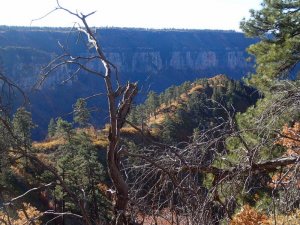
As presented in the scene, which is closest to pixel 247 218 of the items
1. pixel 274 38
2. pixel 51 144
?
pixel 274 38

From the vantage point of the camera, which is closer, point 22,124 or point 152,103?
point 22,124

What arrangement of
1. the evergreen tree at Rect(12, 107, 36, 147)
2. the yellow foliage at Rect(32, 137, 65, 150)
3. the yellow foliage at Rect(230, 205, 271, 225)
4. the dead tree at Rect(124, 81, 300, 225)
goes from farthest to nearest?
1. the yellow foliage at Rect(32, 137, 65, 150)
2. the yellow foliage at Rect(230, 205, 271, 225)
3. the dead tree at Rect(124, 81, 300, 225)
4. the evergreen tree at Rect(12, 107, 36, 147)

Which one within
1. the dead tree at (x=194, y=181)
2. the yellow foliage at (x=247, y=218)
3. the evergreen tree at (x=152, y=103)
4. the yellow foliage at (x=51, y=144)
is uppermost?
the dead tree at (x=194, y=181)

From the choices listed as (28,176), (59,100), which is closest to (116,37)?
(59,100)

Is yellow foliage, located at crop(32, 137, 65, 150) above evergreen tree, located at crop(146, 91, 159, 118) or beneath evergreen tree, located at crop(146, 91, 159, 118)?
beneath

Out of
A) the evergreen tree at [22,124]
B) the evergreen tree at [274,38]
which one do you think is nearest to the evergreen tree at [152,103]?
the evergreen tree at [22,124]

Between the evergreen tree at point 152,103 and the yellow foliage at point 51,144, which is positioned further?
the evergreen tree at point 152,103

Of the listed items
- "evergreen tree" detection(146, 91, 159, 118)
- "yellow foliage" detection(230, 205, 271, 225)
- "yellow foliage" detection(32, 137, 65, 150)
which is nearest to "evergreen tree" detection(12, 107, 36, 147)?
"yellow foliage" detection(230, 205, 271, 225)

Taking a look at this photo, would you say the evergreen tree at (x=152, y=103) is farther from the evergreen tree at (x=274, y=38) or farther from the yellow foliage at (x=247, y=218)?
the yellow foliage at (x=247, y=218)

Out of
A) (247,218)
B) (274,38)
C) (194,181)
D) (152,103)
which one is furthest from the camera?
(152,103)

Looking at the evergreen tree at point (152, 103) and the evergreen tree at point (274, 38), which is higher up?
the evergreen tree at point (274, 38)

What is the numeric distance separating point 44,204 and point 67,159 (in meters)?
11.5

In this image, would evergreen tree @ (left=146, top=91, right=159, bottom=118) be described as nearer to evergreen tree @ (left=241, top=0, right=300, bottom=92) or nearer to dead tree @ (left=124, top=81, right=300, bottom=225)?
evergreen tree @ (left=241, top=0, right=300, bottom=92)

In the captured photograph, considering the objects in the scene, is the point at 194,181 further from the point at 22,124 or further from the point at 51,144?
the point at 51,144
